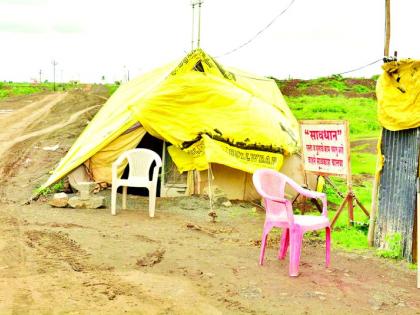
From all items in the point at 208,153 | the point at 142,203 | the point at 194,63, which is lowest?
the point at 142,203

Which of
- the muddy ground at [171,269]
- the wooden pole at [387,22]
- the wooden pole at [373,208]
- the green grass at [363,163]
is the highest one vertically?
the wooden pole at [387,22]

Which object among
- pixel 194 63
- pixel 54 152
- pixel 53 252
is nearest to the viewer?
pixel 53 252

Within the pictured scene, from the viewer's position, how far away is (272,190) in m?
7.18

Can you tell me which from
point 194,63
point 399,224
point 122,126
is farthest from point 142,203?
point 399,224

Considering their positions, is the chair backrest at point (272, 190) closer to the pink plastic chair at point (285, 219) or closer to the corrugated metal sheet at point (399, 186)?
the pink plastic chair at point (285, 219)

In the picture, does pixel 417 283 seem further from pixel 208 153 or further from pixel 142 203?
pixel 142 203

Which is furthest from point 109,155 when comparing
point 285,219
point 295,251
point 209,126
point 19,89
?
point 19,89

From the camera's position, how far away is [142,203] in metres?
10.8

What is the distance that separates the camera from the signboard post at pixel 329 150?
8.32m

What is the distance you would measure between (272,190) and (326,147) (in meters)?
1.89

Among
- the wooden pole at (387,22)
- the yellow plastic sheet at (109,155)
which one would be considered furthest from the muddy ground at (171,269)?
the wooden pole at (387,22)

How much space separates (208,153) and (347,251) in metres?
3.58

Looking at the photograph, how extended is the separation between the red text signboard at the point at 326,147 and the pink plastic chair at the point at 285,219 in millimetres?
1587

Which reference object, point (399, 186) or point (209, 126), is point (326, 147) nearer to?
point (399, 186)
